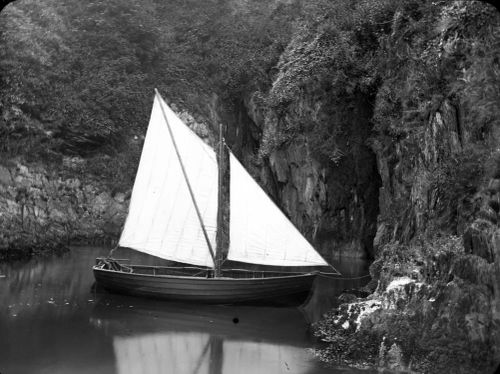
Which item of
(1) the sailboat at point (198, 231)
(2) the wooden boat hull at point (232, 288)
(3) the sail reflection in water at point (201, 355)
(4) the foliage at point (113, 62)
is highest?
(4) the foliage at point (113, 62)

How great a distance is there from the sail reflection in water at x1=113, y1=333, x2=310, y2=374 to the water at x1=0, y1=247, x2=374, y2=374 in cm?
2

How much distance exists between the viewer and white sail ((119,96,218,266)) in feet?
62.6

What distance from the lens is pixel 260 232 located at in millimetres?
17656

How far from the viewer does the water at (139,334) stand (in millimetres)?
11484

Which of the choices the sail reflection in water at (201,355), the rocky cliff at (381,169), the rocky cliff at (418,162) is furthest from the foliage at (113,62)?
the sail reflection in water at (201,355)

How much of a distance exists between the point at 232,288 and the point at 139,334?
3921 millimetres

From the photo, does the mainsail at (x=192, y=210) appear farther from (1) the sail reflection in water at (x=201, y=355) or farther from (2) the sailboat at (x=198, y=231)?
(1) the sail reflection in water at (x=201, y=355)

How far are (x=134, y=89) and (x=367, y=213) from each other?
18.2 metres

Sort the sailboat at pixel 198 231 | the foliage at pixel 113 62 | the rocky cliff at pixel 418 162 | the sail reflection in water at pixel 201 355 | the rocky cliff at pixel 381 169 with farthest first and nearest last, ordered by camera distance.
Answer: the foliage at pixel 113 62
the sailboat at pixel 198 231
the sail reflection in water at pixel 201 355
the rocky cliff at pixel 381 169
the rocky cliff at pixel 418 162

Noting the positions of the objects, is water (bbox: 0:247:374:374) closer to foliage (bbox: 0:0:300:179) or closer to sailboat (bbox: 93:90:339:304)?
sailboat (bbox: 93:90:339:304)

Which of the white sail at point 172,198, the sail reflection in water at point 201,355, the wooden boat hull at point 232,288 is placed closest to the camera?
the sail reflection in water at point 201,355

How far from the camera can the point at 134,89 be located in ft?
119

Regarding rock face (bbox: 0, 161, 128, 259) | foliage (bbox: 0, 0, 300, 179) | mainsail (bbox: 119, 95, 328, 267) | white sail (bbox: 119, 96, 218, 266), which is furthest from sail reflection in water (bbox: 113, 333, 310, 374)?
foliage (bbox: 0, 0, 300, 179)

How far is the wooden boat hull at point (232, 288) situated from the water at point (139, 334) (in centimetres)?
32
